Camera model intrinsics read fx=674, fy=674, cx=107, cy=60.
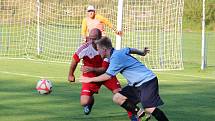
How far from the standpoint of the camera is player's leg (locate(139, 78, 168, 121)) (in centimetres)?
977

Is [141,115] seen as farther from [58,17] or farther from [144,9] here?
[58,17]

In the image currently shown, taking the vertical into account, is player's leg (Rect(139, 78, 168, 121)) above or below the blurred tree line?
below

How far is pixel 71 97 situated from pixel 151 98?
4.36 m

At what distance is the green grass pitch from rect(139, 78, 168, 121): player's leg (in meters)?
1.45

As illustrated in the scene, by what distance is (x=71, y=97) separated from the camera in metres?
13.9

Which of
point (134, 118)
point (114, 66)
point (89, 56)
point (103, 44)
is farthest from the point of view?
point (89, 56)

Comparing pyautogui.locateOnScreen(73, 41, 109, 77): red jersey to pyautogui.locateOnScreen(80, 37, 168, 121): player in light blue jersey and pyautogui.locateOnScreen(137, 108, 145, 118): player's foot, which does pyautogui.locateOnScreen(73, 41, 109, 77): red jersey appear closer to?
pyautogui.locateOnScreen(137, 108, 145, 118): player's foot

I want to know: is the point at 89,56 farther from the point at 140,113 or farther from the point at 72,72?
the point at 140,113

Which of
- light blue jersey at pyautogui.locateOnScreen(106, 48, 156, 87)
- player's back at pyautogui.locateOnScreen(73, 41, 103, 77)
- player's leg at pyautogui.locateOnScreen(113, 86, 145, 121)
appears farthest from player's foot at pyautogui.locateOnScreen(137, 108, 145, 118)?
player's back at pyautogui.locateOnScreen(73, 41, 103, 77)

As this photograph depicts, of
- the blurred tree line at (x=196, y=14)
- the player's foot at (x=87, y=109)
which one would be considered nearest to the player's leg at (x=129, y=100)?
the player's foot at (x=87, y=109)

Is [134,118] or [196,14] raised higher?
[196,14]

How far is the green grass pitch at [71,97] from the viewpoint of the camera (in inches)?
452

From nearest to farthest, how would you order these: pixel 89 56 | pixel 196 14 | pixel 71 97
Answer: pixel 89 56, pixel 71 97, pixel 196 14

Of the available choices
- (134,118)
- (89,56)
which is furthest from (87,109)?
(134,118)
